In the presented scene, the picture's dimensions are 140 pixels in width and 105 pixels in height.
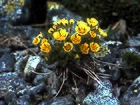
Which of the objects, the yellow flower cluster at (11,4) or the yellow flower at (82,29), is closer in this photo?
the yellow flower at (82,29)

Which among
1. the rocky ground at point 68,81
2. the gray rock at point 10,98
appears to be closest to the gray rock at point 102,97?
the rocky ground at point 68,81

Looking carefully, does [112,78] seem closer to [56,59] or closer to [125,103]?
[125,103]

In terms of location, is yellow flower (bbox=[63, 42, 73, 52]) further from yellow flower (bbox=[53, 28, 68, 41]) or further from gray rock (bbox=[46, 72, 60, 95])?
gray rock (bbox=[46, 72, 60, 95])

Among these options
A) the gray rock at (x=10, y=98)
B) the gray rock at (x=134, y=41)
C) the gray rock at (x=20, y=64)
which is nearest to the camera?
the gray rock at (x=10, y=98)

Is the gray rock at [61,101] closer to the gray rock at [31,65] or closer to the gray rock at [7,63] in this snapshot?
the gray rock at [31,65]

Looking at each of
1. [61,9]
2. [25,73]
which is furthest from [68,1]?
[25,73]

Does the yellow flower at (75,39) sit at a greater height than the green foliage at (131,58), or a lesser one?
greater

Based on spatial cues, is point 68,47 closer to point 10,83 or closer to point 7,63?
point 10,83

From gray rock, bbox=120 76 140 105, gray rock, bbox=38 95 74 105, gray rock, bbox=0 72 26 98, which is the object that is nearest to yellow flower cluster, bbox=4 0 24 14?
gray rock, bbox=0 72 26 98

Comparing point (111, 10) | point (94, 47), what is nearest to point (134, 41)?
point (111, 10)
